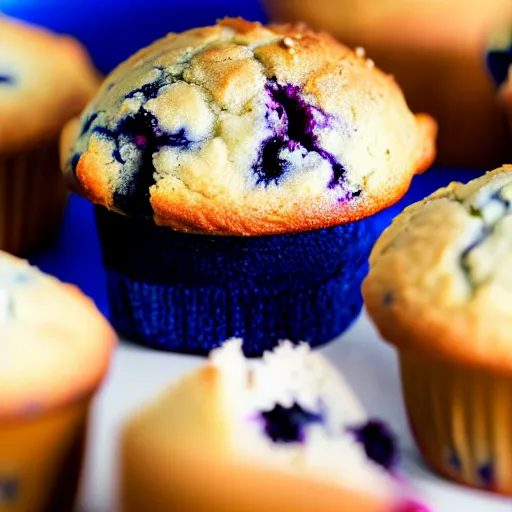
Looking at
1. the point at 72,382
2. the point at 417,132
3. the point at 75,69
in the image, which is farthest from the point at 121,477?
the point at 75,69

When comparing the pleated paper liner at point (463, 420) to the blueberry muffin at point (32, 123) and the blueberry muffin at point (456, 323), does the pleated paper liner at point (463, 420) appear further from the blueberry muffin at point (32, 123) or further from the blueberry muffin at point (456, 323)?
the blueberry muffin at point (32, 123)

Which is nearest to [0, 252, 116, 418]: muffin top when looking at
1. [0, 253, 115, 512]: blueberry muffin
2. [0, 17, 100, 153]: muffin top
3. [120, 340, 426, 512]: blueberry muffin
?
[0, 253, 115, 512]: blueberry muffin

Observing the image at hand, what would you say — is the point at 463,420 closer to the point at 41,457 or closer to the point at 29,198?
the point at 41,457

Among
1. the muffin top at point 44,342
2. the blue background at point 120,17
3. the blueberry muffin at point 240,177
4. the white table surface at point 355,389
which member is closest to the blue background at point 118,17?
the blue background at point 120,17

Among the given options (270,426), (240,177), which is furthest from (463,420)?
(240,177)

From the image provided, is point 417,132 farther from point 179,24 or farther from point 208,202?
point 179,24

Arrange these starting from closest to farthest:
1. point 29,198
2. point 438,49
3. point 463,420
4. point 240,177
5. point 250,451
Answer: point 250,451 → point 463,420 → point 240,177 → point 29,198 → point 438,49

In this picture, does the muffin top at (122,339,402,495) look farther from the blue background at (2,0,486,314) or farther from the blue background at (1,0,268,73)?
the blue background at (1,0,268,73)
